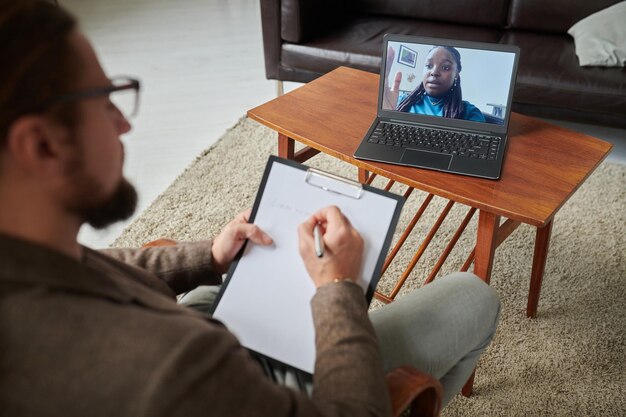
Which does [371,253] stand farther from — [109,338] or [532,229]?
[532,229]

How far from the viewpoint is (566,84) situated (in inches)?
85.8

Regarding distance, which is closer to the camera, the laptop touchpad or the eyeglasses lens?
the eyeglasses lens

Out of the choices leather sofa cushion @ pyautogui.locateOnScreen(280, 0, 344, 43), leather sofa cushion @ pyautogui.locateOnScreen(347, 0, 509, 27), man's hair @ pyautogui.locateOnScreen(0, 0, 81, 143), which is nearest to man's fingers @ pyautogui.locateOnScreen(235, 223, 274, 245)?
man's hair @ pyautogui.locateOnScreen(0, 0, 81, 143)

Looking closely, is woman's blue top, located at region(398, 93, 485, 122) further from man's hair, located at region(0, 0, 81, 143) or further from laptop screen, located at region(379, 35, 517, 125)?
man's hair, located at region(0, 0, 81, 143)

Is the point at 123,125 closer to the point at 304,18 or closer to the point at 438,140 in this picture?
the point at 438,140

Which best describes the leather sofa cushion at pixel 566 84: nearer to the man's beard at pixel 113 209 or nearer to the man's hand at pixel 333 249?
the man's hand at pixel 333 249

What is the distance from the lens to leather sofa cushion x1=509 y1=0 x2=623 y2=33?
7.92 feet

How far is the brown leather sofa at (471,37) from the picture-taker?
2.19 metres

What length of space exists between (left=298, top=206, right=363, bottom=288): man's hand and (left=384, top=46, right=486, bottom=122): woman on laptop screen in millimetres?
647

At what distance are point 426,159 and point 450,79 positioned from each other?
0.75 feet

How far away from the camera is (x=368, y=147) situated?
4.69 ft

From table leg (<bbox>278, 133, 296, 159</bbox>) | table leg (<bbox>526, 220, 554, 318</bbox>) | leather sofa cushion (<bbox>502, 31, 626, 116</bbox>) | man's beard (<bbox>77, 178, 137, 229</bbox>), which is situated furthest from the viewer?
leather sofa cushion (<bbox>502, 31, 626, 116</bbox>)

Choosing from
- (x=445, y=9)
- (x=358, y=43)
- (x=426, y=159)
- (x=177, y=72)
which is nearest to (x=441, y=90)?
Answer: (x=426, y=159)

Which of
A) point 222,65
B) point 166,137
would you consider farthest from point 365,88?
point 222,65
